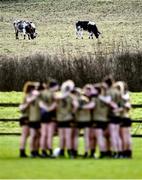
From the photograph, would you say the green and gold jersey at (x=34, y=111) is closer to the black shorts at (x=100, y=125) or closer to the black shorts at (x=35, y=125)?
the black shorts at (x=35, y=125)

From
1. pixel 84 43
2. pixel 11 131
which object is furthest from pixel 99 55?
pixel 84 43

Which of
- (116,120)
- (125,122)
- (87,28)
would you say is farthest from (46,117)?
(87,28)

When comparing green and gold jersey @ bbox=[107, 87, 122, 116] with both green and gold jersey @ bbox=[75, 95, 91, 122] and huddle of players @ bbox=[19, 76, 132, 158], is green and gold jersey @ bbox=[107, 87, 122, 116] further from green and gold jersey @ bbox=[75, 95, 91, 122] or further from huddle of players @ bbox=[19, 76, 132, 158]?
green and gold jersey @ bbox=[75, 95, 91, 122]

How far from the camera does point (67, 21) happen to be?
90.2 metres

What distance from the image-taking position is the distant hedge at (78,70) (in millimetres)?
51250

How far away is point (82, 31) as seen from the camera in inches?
3292

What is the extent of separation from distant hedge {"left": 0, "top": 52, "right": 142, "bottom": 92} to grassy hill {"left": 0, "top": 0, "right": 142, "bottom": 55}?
17.1m

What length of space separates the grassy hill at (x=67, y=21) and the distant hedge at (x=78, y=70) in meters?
17.1

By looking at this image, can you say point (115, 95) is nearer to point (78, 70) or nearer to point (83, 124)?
point (83, 124)

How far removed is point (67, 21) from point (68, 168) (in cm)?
6782

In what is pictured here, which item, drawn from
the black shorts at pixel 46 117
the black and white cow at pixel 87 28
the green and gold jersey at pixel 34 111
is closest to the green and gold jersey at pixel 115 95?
the black shorts at pixel 46 117

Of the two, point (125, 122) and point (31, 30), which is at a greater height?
point (31, 30)

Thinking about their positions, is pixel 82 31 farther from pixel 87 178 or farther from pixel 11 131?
pixel 87 178

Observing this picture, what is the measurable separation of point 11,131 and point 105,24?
49271 mm
